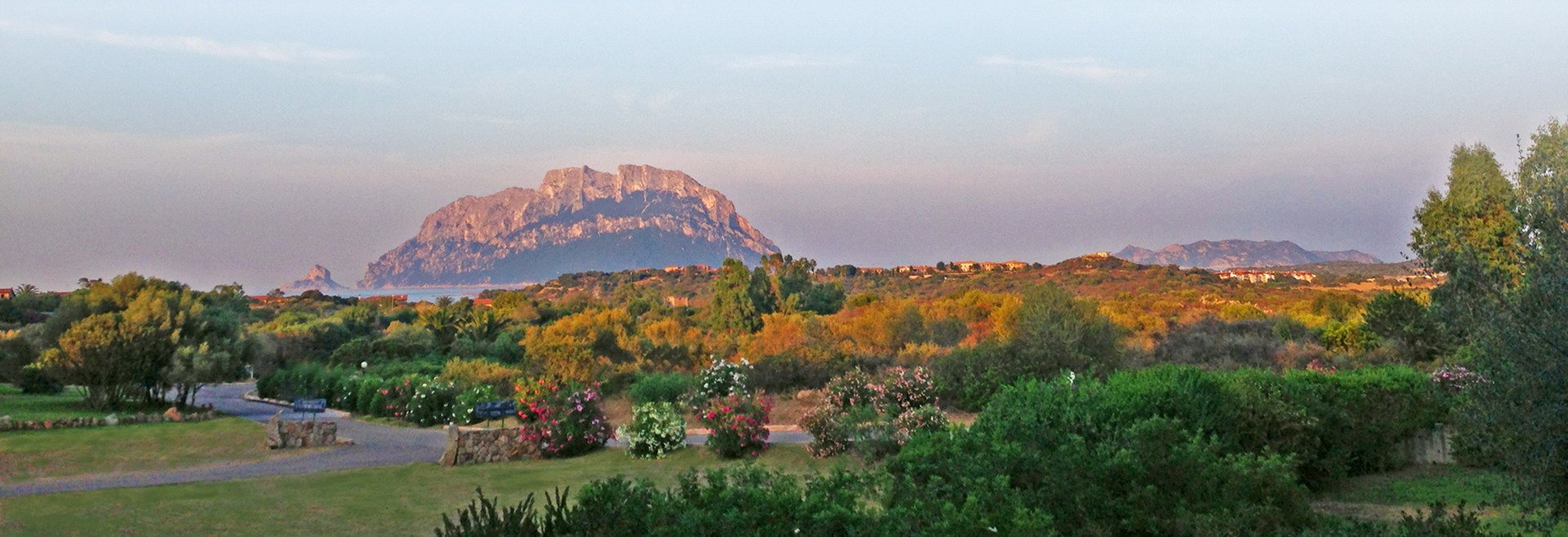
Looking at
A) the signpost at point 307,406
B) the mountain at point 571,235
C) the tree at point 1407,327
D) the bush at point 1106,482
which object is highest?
the mountain at point 571,235

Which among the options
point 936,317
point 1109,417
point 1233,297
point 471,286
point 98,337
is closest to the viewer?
point 1109,417

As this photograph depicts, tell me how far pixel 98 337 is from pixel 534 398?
11.1 m

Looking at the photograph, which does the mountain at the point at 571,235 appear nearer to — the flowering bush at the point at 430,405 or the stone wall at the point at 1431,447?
Result: the flowering bush at the point at 430,405

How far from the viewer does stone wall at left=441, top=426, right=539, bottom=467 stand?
14305mm

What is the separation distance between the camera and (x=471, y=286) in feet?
519

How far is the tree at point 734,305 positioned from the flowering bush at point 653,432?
25.7 meters

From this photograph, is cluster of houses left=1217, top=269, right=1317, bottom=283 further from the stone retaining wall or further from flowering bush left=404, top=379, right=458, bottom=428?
the stone retaining wall

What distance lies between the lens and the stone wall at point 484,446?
46.9 feet

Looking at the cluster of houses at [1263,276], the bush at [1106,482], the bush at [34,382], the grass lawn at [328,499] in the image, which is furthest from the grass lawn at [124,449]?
the cluster of houses at [1263,276]

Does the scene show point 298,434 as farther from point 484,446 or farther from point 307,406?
point 484,446

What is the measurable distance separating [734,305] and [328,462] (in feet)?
88.3

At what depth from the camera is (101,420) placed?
19062 millimetres

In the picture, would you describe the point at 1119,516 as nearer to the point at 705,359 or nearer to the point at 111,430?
the point at 111,430

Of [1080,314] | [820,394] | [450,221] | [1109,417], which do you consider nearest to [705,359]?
[1080,314]
